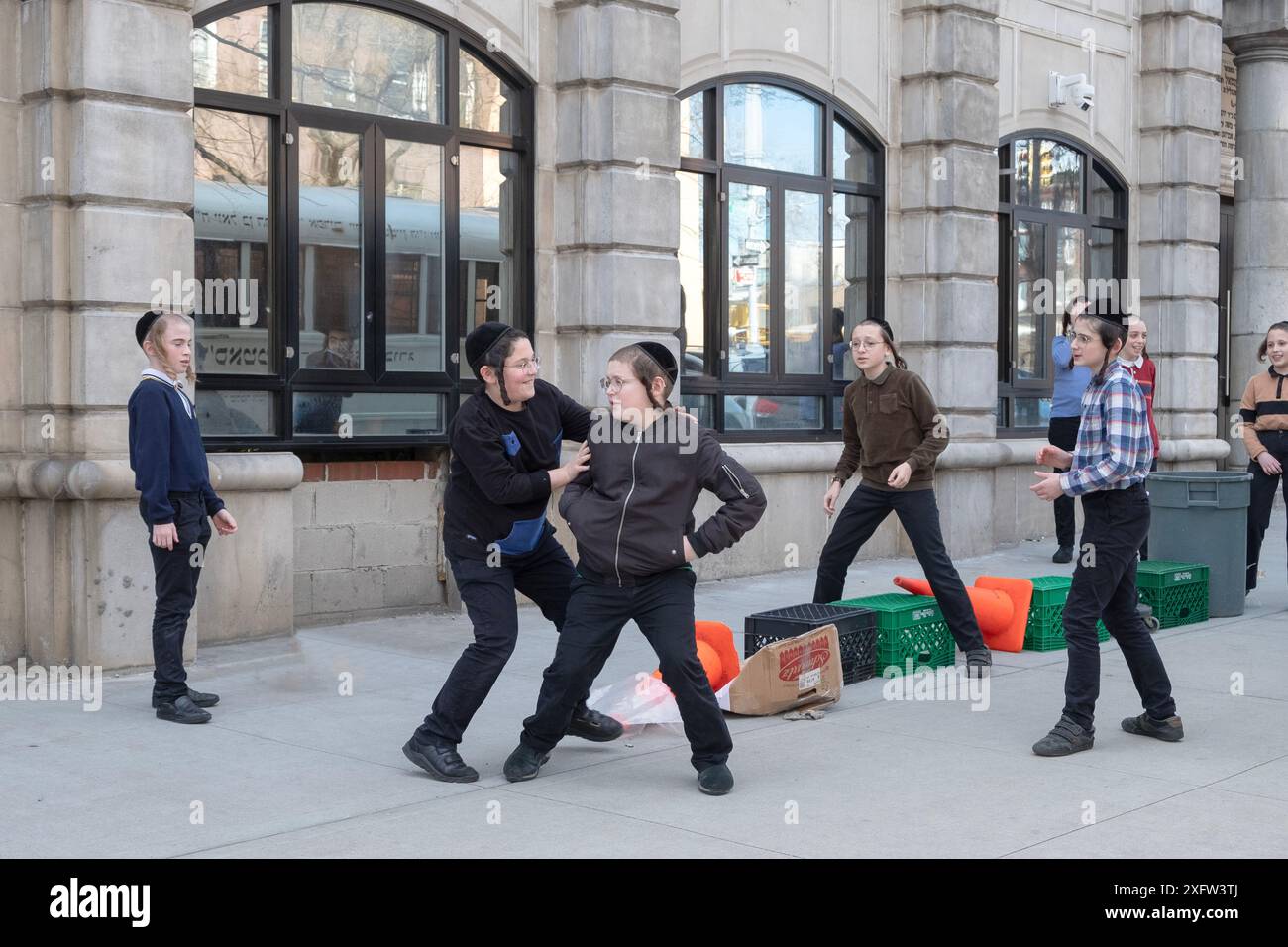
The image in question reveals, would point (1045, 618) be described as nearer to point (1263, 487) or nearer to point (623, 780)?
point (1263, 487)

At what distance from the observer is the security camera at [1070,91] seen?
15.3 meters

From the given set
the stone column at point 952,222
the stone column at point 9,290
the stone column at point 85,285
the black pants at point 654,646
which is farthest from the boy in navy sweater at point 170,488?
the stone column at point 952,222

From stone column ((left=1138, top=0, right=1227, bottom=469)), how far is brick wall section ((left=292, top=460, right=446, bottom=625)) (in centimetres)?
877

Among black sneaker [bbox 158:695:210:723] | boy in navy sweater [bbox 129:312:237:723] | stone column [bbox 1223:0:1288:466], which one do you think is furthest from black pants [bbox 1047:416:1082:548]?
black sneaker [bbox 158:695:210:723]

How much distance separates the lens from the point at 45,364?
833cm

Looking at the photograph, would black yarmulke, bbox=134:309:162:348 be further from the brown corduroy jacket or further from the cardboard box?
the brown corduroy jacket

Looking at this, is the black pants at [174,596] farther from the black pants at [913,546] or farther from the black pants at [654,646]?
the black pants at [913,546]

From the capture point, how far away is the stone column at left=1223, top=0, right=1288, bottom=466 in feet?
59.0

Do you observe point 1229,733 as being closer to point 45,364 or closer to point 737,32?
point 45,364

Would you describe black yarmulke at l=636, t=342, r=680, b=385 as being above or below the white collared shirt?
→ above

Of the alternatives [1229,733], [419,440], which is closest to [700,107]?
[419,440]

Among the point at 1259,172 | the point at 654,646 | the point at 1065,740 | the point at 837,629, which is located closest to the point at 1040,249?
the point at 1259,172

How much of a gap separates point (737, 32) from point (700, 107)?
2.17 feet

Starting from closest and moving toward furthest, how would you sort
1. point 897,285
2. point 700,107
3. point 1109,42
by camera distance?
A: point 700,107
point 897,285
point 1109,42
